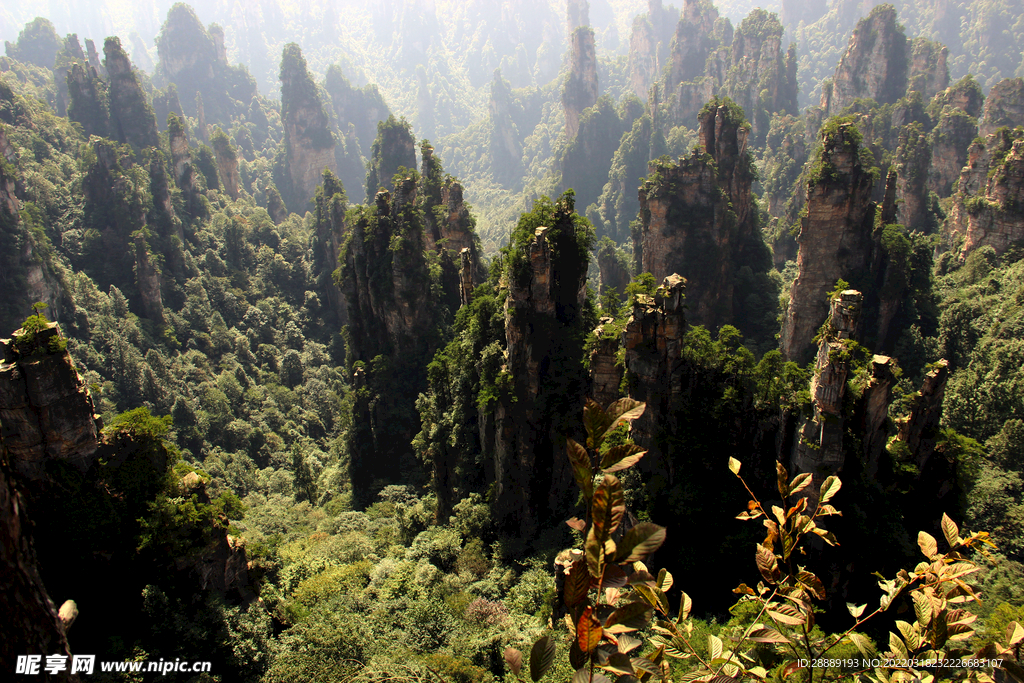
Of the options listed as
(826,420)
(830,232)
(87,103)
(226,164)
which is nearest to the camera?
(826,420)

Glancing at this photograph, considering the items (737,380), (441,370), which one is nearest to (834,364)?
(737,380)

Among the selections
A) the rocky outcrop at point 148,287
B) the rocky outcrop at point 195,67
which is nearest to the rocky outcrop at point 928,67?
the rocky outcrop at point 148,287

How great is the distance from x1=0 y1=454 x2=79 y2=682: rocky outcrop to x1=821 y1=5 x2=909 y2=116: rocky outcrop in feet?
313

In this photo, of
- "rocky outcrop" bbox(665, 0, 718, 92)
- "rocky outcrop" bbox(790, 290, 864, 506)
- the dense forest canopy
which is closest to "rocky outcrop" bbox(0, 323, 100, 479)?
the dense forest canopy

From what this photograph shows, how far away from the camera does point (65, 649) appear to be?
444 centimetres

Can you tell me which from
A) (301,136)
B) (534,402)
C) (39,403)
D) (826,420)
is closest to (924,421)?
(826,420)

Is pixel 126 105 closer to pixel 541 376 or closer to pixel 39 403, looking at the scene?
pixel 39 403

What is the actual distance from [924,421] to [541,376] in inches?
607

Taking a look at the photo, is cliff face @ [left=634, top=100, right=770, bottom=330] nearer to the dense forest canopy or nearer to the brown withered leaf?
the dense forest canopy

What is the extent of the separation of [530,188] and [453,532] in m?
91.9

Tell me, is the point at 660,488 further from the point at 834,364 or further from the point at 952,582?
the point at 952,582

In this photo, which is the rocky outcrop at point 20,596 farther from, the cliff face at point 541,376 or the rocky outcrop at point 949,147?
the rocky outcrop at point 949,147

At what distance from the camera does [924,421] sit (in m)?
21.8

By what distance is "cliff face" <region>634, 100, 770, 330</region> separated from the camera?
4578 centimetres
